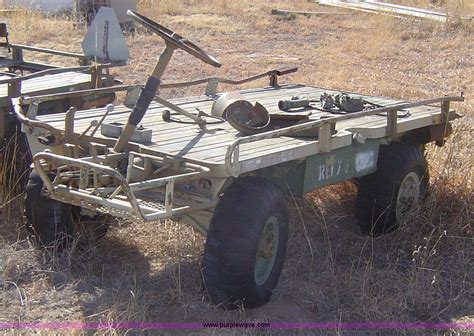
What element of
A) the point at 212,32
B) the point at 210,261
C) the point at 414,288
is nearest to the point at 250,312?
the point at 210,261

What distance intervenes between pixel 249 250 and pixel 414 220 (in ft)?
5.69

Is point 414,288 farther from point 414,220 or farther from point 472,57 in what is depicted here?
point 472,57

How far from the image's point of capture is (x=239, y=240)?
12.9ft

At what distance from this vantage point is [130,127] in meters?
4.09

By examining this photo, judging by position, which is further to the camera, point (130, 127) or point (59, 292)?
point (59, 292)

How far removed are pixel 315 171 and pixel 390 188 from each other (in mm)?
902

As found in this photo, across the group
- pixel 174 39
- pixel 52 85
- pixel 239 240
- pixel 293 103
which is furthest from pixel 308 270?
pixel 52 85

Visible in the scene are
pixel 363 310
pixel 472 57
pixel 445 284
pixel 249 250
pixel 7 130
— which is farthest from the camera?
pixel 472 57

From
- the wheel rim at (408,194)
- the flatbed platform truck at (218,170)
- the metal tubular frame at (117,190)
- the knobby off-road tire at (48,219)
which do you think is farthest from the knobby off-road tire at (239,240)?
the wheel rim at (408,194)

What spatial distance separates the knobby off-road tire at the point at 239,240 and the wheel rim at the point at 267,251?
14 millimetres

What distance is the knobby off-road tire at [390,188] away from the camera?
518 centimetres

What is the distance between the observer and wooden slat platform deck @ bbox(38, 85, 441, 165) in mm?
4199

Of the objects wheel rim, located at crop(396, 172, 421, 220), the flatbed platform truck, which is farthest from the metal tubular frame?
wheel rim, located at crop(396, 172, 421, 220)

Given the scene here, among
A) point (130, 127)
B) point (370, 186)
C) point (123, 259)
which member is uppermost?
point (130, 127)
